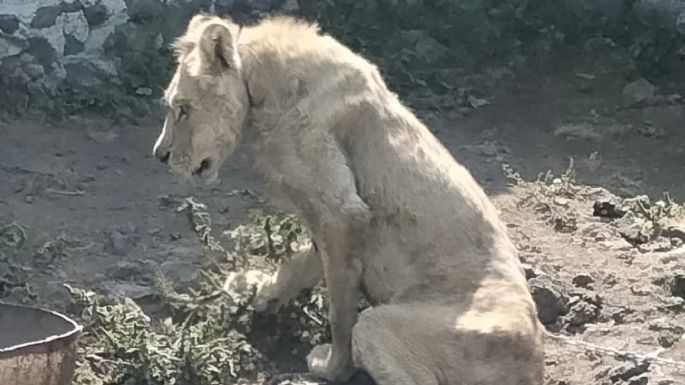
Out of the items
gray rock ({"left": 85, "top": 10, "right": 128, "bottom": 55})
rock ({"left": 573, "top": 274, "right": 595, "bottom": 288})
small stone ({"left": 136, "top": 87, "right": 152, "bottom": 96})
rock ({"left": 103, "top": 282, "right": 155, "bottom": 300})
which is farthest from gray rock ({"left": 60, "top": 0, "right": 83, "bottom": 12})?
rock ({"left": 573, "top": 274, "right": 595, "bottom": 288})

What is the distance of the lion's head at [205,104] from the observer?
5711 millimetres

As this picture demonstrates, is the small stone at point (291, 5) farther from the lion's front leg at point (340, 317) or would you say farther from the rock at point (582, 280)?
the lion's front leg at point (340, 317)

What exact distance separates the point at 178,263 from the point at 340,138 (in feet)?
5.14

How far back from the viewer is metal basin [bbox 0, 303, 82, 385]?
479 cm

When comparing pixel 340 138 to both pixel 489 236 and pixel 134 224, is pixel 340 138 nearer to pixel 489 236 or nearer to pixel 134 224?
pixel 489 236

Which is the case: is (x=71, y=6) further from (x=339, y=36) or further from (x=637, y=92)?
(x=637, y=92)

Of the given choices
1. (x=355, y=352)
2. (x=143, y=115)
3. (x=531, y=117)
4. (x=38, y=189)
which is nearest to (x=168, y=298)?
(x=355, y=352)

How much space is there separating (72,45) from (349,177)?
15.7ft

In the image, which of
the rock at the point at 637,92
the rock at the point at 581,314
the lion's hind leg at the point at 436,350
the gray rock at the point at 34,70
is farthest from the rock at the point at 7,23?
the lion's hind leg at the point at 436,350

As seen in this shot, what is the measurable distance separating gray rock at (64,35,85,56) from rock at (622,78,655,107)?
403 cm

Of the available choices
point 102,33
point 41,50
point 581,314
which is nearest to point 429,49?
point 102,33

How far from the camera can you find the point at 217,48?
5695 mm

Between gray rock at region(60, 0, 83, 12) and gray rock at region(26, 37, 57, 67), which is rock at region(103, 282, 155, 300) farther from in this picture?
gray rock at region(60, 0, 83, 12)

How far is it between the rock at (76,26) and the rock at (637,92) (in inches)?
158
